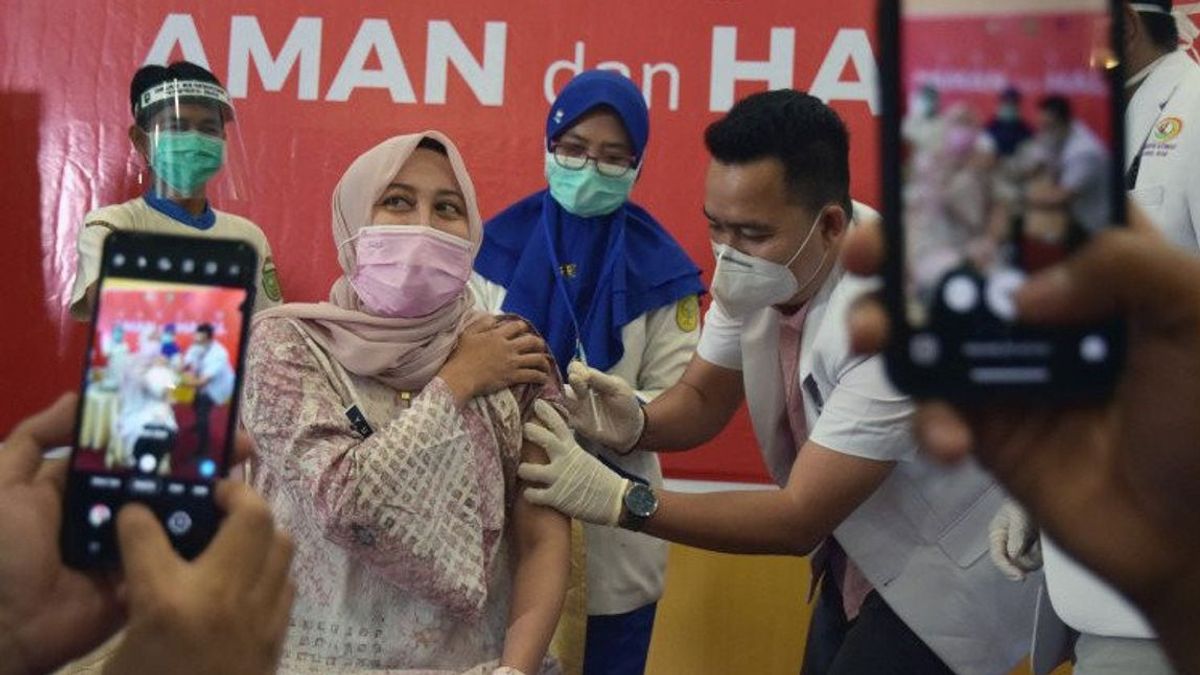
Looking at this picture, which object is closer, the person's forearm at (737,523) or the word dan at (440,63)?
the person's forearm at (737,523)

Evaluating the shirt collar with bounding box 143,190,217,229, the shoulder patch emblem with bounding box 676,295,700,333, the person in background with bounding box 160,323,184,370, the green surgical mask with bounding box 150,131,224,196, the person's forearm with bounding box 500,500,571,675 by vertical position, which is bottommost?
the person's forearm with bounding box 500,500,571,675

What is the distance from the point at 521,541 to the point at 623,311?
1.89 ft

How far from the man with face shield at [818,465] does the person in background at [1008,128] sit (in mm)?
1104

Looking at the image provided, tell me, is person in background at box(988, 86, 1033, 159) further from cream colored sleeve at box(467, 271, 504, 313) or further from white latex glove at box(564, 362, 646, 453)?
cream colored sleeve at box(467, 271, 504, 313)

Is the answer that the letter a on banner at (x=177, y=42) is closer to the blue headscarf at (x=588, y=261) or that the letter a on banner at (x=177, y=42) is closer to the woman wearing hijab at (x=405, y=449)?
the blue headscarf at (x=588, y=261)

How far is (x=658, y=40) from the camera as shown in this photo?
2744 millimetres

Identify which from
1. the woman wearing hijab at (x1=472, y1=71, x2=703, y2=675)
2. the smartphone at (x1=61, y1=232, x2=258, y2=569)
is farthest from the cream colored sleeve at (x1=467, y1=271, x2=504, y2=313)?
the smartphone at (x1=61, y1=232, x2=258, y2=569)

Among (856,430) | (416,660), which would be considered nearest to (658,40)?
(856,430)

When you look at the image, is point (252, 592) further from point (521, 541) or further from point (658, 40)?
point (658, 40)

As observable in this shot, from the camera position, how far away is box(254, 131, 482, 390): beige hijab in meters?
1.76

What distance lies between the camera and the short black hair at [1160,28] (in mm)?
2174

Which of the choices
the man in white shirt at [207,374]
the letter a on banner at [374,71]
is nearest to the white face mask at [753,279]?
the letter a on banner at [374,71]

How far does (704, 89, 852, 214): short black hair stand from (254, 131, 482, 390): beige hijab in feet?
1.28

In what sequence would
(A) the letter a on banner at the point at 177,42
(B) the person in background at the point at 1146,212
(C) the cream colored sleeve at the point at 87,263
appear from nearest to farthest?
(B) the person in background at the point at 1146,212
(C) the cream colored sleeve at the point at 87,263
(A) the letter a on banner at the point at 177,42
